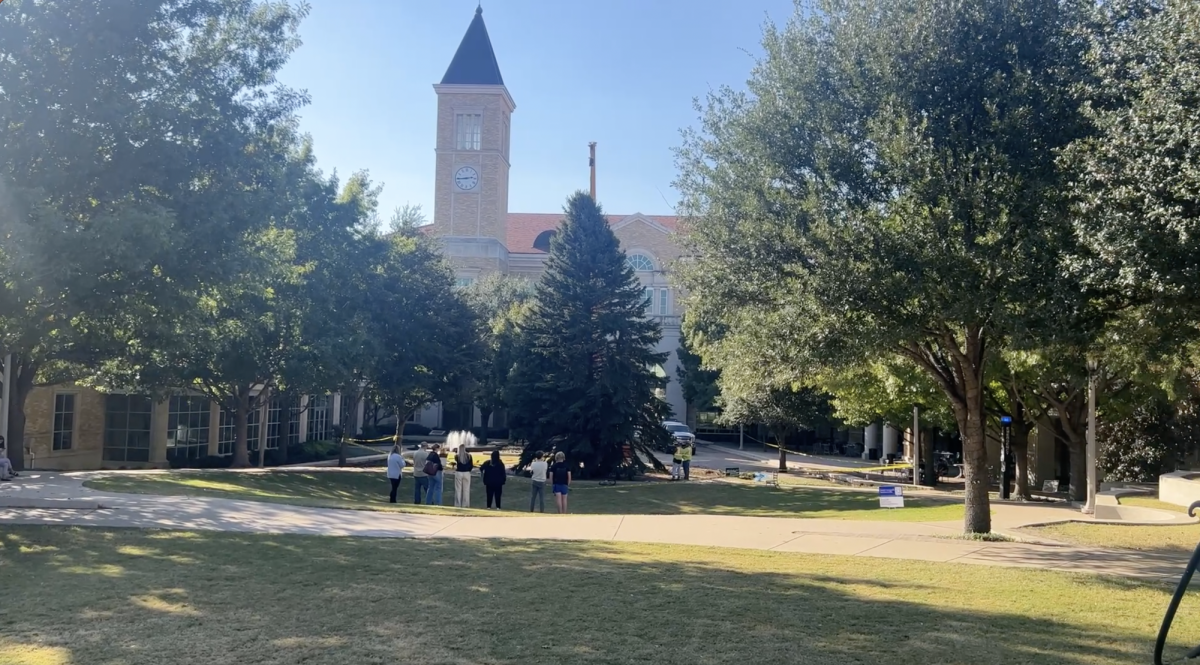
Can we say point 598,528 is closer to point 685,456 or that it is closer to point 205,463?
point 685,456

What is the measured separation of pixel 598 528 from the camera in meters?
14.8

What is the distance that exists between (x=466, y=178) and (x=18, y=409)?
57.8 metres

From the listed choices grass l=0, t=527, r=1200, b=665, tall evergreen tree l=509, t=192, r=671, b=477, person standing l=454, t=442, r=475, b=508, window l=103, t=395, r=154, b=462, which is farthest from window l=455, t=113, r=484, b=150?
grass l=0, t=527, r=1200, b=665

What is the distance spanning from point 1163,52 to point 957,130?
8.50 feet

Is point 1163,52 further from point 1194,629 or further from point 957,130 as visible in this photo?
point 1194,629

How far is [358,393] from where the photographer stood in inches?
1549

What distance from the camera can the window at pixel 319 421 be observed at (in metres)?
47.9

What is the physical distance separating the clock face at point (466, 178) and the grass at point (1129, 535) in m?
66.9

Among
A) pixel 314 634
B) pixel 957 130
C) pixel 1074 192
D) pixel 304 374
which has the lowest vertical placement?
pixel 314 634

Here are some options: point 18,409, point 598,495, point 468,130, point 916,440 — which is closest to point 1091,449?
point 916,440

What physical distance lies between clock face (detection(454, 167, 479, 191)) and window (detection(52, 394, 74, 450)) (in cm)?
4910

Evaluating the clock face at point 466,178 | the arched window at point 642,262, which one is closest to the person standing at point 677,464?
the arched window at point 642,262

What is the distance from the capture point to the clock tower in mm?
79000

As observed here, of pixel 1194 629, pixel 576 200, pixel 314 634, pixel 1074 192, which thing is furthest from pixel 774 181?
pixel 576 200
